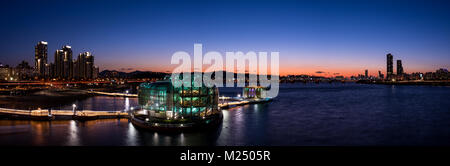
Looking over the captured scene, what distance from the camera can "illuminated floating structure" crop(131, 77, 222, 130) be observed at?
17.8m

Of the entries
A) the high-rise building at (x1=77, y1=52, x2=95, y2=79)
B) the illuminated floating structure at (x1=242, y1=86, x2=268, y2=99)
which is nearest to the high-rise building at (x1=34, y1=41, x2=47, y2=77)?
the high-rise building at (x1=77, y1=52, x2=95, y2=79)

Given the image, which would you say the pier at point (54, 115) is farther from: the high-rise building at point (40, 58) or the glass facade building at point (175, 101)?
the high-rise building at point (40, 58)

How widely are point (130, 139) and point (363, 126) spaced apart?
18829 mm

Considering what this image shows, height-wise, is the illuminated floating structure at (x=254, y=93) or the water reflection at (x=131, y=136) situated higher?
the illuminated floating structure at (x=254, y=93)

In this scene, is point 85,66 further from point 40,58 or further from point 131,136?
point 131,136

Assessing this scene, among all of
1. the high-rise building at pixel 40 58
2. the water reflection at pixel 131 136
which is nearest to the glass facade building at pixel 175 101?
the water reflection at pixel 131 136

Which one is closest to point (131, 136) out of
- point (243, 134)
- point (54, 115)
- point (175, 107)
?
point (175, 107)

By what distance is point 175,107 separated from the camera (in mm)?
18438

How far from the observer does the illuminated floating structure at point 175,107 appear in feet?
58.3

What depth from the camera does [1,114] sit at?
21688mm

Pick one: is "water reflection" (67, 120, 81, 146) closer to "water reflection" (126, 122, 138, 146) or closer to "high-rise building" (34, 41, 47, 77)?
"water reflection" (126, 122, 138, 146)

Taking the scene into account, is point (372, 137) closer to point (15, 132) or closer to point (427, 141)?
point (427, 141)
